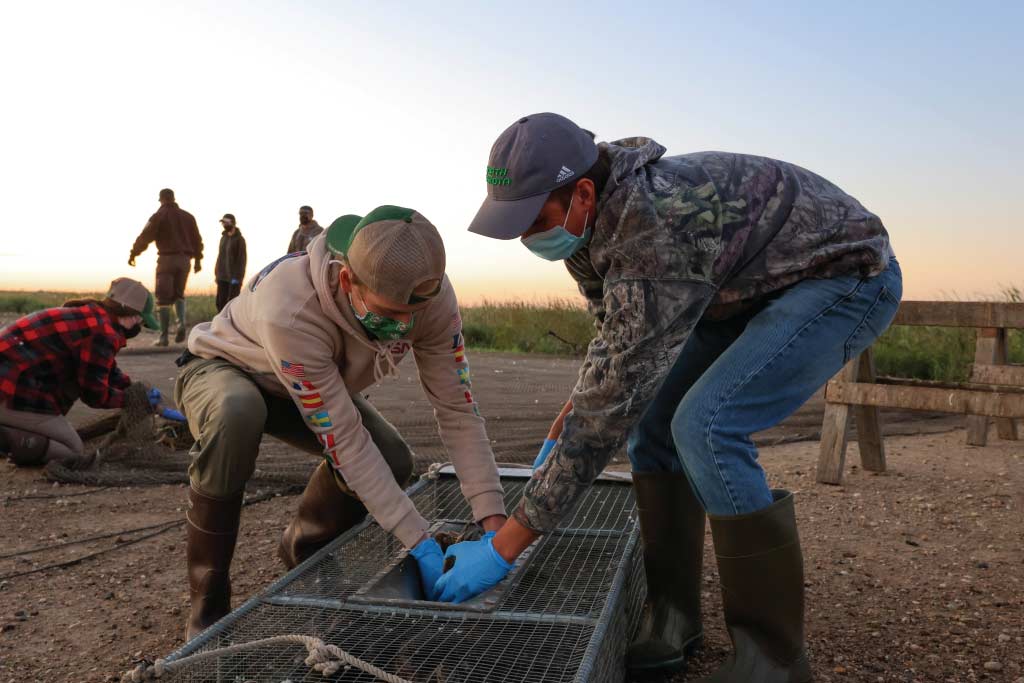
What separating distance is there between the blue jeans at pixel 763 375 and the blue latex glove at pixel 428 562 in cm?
Result: 70

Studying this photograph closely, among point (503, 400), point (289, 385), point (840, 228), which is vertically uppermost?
point (840, 228)

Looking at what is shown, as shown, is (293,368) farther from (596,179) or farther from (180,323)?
(180,323)

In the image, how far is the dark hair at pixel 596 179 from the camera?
6.16ft

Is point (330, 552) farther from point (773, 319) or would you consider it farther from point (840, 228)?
point (840, 228)

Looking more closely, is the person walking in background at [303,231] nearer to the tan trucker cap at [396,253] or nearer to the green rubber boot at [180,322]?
the green rubber boot at [180,322]

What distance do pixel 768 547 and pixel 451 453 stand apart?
974 millimetres

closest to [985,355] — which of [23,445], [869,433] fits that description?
[869,433]

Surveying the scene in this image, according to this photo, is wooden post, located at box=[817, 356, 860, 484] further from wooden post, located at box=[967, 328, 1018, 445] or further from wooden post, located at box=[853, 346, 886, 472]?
wooden post, located at box=[967, 328, 1018, 445]

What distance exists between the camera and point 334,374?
234 cm

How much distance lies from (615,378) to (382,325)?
2.17 ft

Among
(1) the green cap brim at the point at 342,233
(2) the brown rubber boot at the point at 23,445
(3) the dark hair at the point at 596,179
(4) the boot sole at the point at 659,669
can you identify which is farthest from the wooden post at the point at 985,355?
(2) the brown rubber boot at the point at 23,445

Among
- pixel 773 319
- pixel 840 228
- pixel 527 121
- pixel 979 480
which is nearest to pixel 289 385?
pixel 527 121

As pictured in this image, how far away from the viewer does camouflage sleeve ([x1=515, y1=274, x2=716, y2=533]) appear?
180 cm

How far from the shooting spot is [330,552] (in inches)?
97.1
